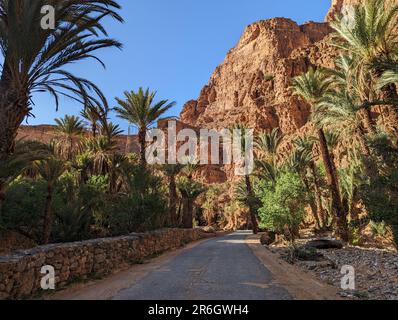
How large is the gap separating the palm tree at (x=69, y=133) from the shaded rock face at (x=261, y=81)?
4867 cm

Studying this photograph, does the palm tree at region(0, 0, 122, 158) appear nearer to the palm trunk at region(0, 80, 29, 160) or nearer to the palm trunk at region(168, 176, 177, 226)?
the palm trunk at region(0, 80, 29, 160)

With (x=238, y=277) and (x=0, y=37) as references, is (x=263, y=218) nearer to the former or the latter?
(x=238, y=277)

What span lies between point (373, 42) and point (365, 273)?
36.6ft

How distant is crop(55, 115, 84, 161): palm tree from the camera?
37950 millimetres

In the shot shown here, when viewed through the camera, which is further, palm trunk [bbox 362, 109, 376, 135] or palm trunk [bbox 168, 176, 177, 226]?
palm trunk [bbox 168, 176, 177, 226]

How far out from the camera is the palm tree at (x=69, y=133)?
37950 mm

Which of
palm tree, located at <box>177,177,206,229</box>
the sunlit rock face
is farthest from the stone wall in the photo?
the sunlit rock face

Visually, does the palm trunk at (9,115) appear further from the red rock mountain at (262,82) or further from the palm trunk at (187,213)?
the red rock mountain at (262,82)

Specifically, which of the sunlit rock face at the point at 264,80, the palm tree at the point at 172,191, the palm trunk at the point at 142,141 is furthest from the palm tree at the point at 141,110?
the sunlit rock face at the point at 264,80

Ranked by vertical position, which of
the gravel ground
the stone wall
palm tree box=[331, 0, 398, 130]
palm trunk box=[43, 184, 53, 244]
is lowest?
the gravel ground

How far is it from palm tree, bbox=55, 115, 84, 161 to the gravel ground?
30341mm

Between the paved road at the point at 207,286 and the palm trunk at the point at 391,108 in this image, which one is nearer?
the paved road at the point at 207,286

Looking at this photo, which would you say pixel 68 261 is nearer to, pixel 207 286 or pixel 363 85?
pixel 207 286

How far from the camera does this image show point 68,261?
31.1ft
